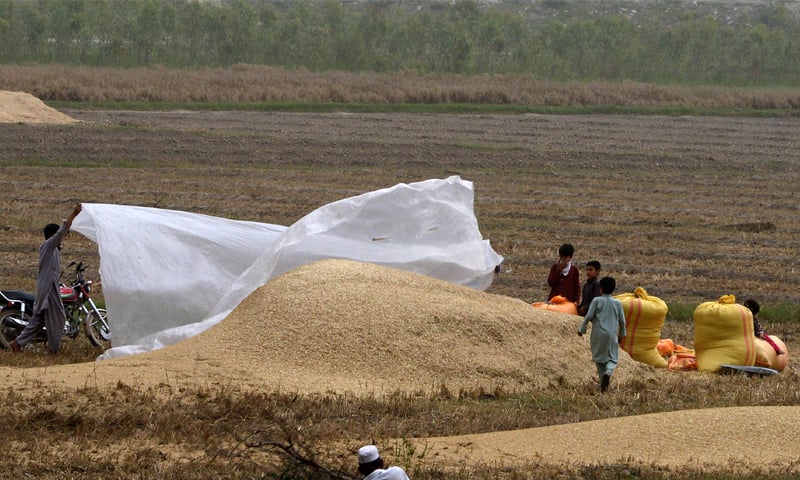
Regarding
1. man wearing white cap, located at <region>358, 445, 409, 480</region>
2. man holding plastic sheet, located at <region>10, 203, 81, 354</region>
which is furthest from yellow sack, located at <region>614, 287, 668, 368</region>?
man wearing white cap, located at <region>358, 445, 409, 480</region>

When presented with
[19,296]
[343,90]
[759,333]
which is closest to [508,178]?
[759,333]

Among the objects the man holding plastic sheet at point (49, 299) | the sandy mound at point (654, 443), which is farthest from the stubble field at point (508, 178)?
the sandy mound at point (654, 443)

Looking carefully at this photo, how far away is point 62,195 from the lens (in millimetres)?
21609

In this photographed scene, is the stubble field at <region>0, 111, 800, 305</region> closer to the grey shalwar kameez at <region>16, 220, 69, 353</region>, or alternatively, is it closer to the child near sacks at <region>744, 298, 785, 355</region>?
the child near sacks at <region>744, 298, 785, 355</region>

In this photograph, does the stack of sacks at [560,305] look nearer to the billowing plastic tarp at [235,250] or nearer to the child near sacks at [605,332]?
the billowing plastic tarp at [235,250]

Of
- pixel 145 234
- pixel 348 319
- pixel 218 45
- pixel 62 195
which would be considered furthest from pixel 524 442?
pixel 218 45

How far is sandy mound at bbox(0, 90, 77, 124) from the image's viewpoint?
108 feet

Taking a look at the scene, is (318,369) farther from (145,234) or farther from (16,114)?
(16,114)

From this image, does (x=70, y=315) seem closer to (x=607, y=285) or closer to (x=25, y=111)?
(x=607, y=285)

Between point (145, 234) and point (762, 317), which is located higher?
point (145, 234)

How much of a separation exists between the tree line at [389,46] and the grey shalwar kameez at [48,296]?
53.0m

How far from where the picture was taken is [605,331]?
10.1 m

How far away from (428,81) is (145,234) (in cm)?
3937

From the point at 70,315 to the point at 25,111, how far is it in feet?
76.2
